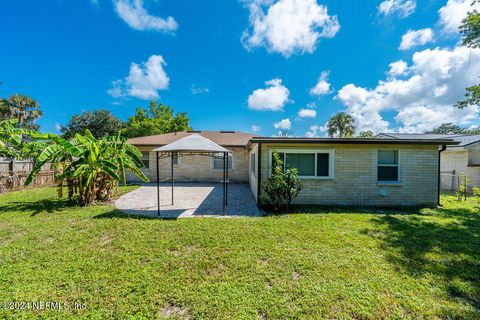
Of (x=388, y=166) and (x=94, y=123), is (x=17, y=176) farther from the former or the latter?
(x=94, y=123)

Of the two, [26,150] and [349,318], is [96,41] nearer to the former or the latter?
[26,150]

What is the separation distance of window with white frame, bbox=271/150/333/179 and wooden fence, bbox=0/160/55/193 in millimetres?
13553

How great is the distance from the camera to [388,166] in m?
7.83

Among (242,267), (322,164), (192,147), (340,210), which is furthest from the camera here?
(322,164)

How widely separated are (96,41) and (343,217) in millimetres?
18548

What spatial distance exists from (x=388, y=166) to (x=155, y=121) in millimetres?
30823

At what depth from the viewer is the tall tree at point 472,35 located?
1004cm

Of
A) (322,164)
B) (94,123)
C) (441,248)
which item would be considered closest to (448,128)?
(322,164)

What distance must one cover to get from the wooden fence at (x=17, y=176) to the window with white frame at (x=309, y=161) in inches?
534

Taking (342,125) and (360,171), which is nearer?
(360,171)

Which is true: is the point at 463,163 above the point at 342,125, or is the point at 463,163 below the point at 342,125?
below

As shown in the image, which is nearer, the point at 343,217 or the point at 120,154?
the point at 343,217

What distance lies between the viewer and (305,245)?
423 centimetres

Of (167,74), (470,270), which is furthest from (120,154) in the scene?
(167,74)
